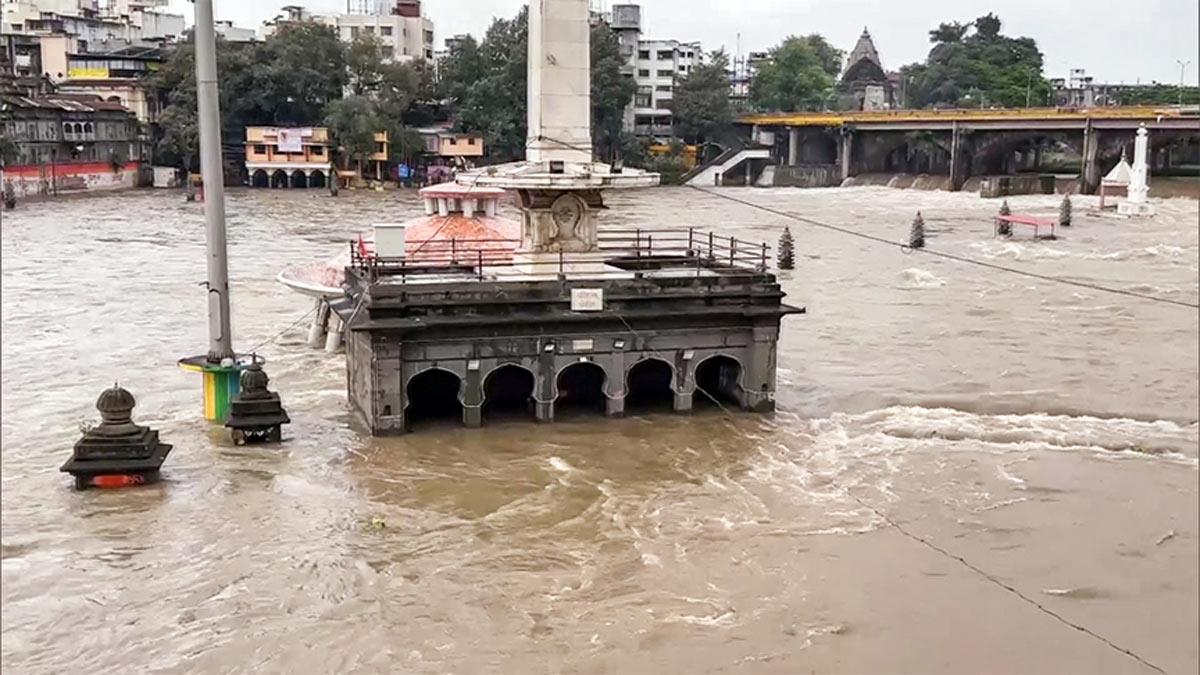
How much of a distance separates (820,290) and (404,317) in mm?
20134

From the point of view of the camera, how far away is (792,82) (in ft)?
314

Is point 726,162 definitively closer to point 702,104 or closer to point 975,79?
point 702,104

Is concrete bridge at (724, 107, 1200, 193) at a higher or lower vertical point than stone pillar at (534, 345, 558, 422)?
higher

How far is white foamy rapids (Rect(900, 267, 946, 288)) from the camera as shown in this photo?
Answer: 34.7 meters

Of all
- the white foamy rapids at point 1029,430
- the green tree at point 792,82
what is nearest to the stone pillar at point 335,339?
the white foamy rapids at point 1029,430

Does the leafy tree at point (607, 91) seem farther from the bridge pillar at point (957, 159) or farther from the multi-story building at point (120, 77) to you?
the multi-story building at point (120, 77)

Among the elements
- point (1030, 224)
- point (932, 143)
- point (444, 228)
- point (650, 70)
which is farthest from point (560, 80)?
point (650, 70)

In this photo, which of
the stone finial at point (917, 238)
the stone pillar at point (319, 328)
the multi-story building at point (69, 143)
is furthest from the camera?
the multi-story building at point (69, 143)

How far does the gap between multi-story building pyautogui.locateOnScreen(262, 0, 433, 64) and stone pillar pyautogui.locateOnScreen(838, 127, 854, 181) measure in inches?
1131

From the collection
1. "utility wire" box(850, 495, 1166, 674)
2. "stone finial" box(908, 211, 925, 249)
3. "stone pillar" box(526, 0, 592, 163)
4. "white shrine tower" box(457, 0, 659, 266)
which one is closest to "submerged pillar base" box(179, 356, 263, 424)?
"white shrine tower" box(457, 0, 659, 266)

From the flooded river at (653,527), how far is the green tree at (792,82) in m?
73.7

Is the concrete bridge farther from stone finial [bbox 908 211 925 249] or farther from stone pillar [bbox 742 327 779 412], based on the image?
stone pillar [bbox 742 327 779 412]

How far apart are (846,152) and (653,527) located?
238 feet

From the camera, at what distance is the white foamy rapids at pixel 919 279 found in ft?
114
